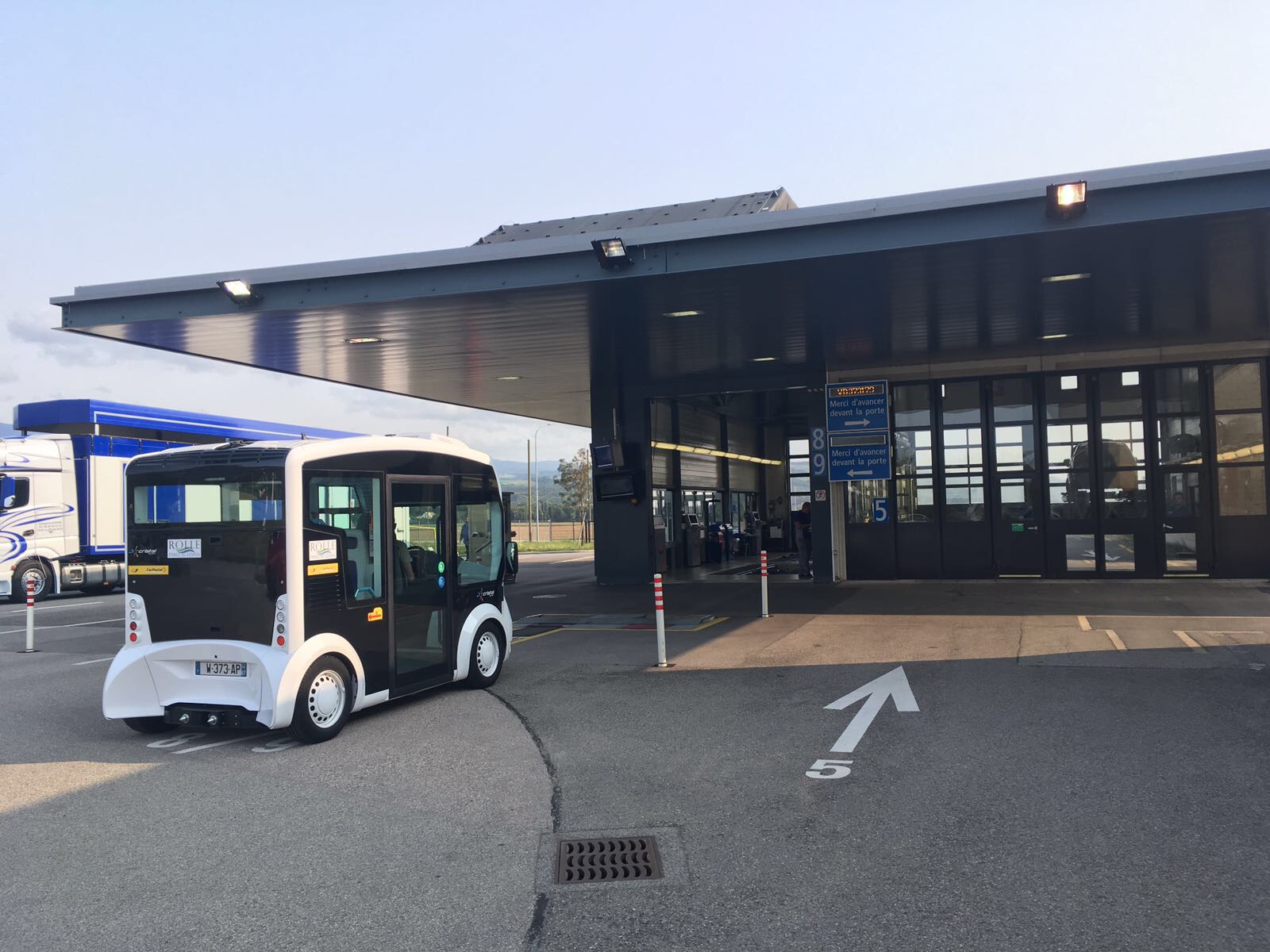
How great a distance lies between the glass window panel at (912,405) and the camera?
21.1 meters

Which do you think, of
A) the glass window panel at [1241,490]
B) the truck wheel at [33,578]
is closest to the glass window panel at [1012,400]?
the glass window panel at [1241,490]

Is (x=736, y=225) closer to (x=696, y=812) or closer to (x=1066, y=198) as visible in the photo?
(x=1066, y=198)

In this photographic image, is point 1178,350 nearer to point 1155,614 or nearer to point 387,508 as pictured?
point 1155,614

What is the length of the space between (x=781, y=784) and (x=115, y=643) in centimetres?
1168

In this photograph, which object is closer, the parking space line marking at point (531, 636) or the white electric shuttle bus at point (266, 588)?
the white electric shuttle bus at point (266, 588)

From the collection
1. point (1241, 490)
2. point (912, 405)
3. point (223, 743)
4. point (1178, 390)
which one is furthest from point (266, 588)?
point (1241, 490)

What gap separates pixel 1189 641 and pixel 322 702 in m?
9.83

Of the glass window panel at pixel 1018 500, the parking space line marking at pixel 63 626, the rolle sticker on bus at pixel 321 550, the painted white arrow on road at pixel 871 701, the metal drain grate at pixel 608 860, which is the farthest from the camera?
the glass window panel at pixel 1018 500

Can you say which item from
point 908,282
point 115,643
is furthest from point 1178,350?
point 115,643

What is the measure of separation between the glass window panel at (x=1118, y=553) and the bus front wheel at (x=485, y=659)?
1432 cm

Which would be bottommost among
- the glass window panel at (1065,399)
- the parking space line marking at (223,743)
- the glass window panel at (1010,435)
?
the parking space line marking at (223,743)

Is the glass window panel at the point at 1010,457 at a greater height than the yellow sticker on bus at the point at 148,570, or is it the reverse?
the glass window panel at the point at 1010,457

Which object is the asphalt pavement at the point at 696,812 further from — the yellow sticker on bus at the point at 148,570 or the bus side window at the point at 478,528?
the yellow sticker on bus at the point at 148,570

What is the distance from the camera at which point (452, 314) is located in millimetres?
14602
